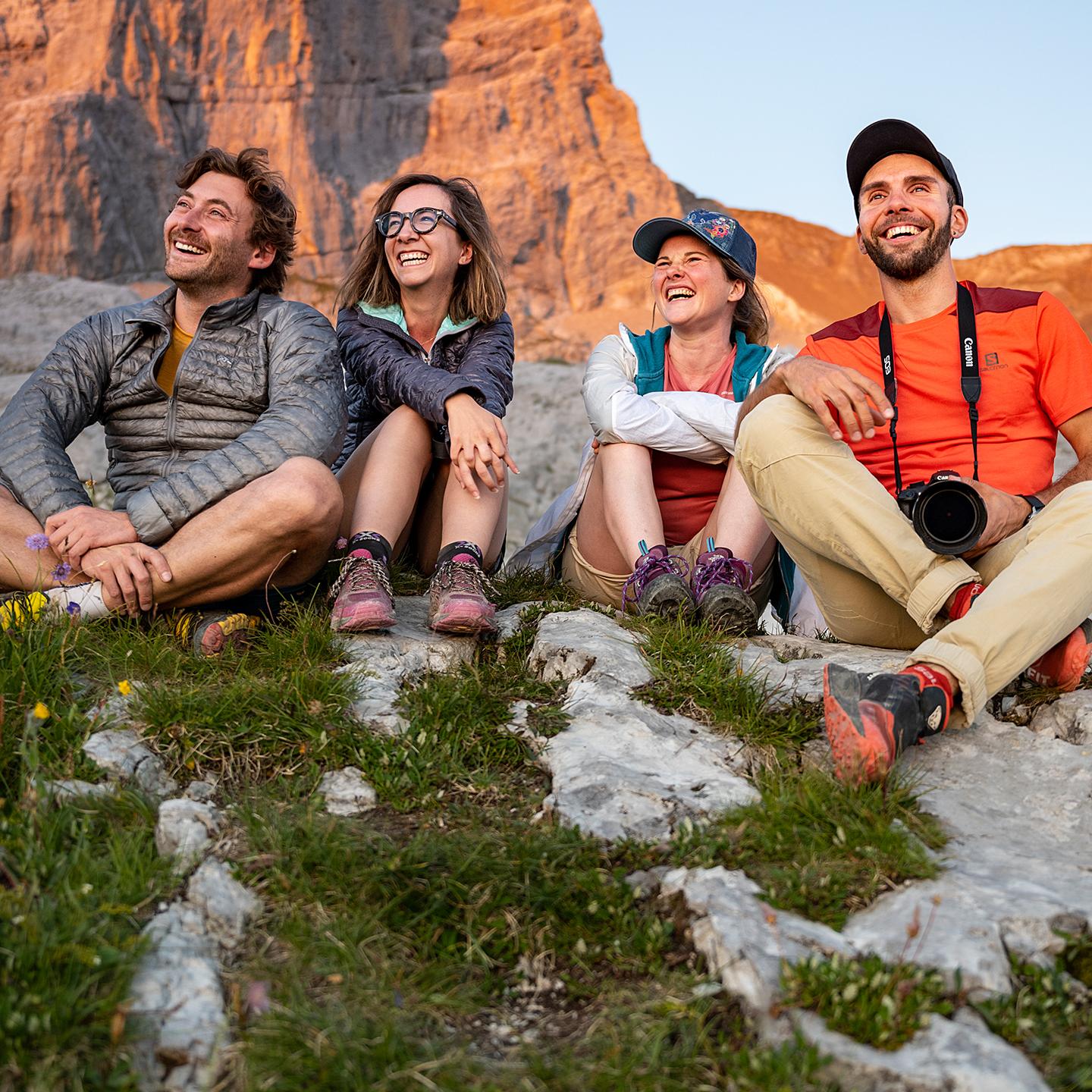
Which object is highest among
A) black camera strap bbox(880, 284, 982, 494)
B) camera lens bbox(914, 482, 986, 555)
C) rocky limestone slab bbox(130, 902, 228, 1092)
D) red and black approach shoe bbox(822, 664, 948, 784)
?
black camera strap bbox(880, 284, 982, 494)

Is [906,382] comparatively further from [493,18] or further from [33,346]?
[493,18]

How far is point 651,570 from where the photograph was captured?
166 inches

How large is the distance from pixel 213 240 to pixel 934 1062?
3798 mm

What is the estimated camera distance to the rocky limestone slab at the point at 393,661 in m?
3.45

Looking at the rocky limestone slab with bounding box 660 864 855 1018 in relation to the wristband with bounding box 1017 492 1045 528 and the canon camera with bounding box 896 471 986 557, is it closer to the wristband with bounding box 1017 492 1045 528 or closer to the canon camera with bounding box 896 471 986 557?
the canon camera with bounding box 896 471 986 557

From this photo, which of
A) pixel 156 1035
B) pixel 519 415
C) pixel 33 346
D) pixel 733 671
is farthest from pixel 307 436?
pixel 33 346

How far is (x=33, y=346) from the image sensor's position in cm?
1384

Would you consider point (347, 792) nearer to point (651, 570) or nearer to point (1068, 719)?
point (651, 570)

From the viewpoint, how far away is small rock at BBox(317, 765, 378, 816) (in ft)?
9.81

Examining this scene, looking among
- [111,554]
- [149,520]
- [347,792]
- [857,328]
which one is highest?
[857,328]

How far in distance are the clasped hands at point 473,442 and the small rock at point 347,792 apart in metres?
1.42

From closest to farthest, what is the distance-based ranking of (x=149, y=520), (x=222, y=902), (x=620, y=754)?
1. (x=222, y=902)
2. (x=620, y=754)
3. (x=149, y=520)

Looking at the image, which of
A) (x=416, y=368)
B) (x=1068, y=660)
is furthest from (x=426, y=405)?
(x=1068, y=660)

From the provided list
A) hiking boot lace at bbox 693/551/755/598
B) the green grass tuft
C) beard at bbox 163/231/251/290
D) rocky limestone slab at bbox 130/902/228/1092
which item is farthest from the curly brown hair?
the green grass tuft
